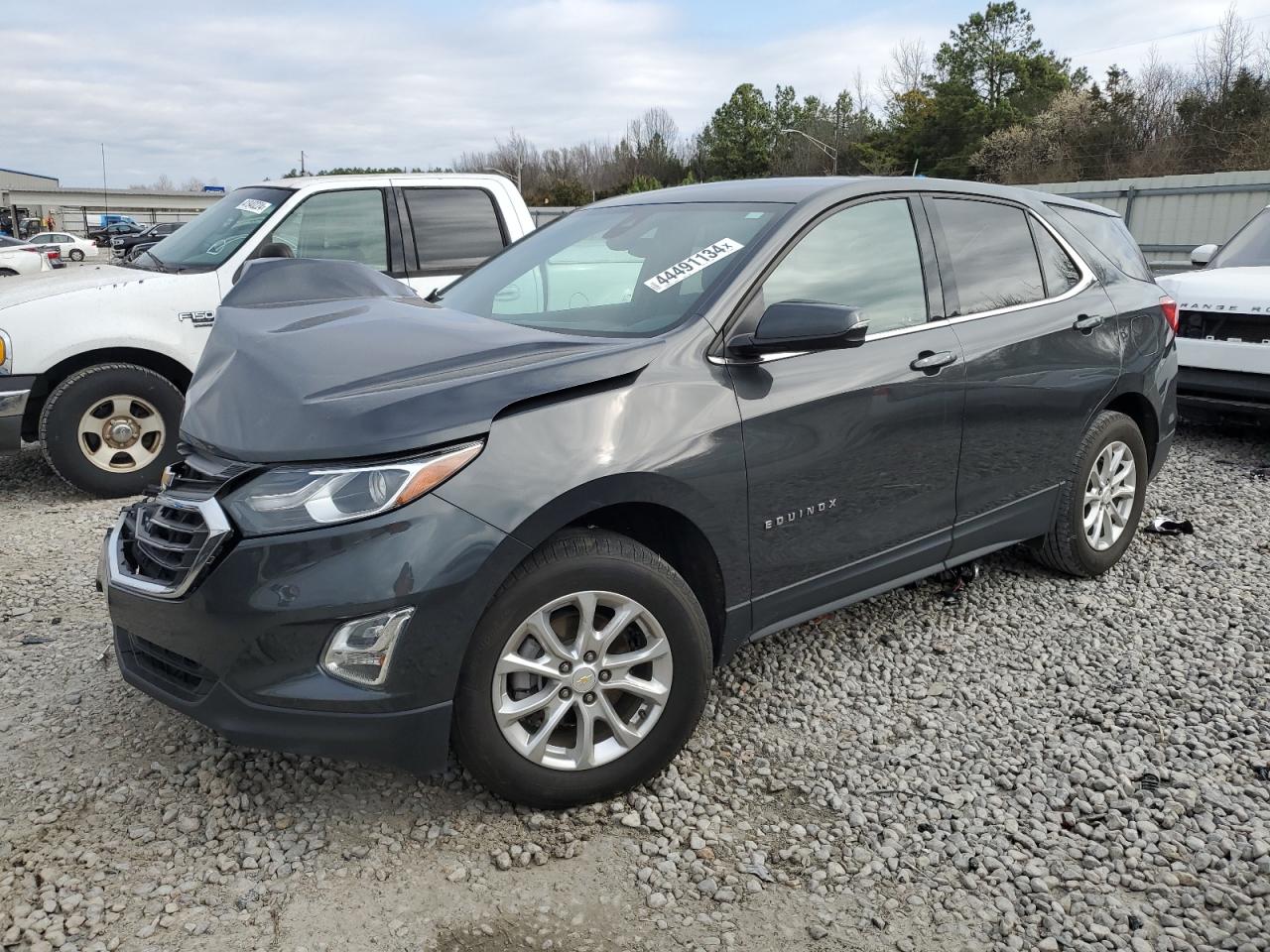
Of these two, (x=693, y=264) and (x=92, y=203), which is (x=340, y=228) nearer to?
(x=693, y=264)

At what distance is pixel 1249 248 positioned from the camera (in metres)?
7.67

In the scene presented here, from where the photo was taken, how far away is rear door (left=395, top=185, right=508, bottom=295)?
21.6 ft

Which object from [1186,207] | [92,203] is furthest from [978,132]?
[92,203]

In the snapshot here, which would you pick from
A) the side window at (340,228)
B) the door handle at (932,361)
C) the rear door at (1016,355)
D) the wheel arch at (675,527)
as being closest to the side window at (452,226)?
the side window at (340,228)

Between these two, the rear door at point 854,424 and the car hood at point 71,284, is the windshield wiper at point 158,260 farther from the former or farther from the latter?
the rear door at point 854,424

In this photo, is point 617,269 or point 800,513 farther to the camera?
point 617,269

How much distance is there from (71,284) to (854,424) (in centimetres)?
497

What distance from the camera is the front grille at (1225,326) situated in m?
6.62

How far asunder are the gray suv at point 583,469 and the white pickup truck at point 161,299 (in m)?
2.73

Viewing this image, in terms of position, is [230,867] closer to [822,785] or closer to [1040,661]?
[822,785]

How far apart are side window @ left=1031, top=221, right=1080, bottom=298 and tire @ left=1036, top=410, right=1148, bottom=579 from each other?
613 mm

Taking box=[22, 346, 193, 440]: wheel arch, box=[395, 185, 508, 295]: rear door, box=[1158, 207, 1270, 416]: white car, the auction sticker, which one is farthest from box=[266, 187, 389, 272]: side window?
box=[1158, 207, 1270, 416]: white car

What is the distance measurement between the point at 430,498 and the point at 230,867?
1.12m

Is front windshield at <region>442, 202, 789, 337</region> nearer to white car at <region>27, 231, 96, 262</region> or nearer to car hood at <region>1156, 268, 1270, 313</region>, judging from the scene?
car hood at <region>1156, 268, 1270, 313</region>
